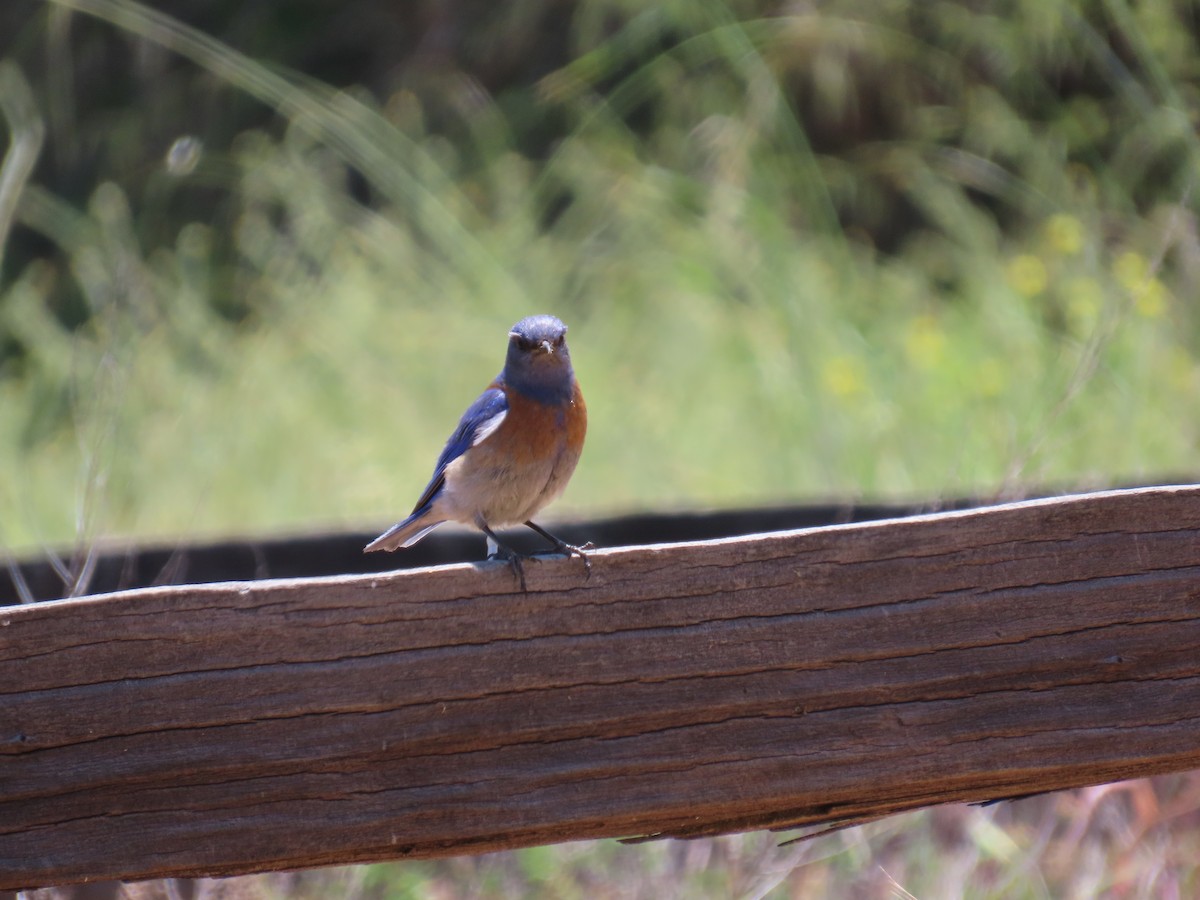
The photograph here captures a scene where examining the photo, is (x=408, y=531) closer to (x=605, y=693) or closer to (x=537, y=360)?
(x=537, y=360)

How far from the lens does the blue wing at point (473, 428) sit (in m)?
2.76

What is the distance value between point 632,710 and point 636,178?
4029 mm

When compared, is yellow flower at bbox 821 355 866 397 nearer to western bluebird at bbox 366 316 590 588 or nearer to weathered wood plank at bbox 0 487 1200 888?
western bluebird at bbox 366 316 590 588

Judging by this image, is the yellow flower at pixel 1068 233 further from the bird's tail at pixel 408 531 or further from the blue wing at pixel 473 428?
the bird's tail at pixel 408 531

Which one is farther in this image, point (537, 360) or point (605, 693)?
point (537, 360)

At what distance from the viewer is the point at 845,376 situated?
438cm

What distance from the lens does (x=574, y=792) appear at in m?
1.45

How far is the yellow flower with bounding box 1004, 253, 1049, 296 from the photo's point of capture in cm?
464

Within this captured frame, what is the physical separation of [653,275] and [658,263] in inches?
2.2

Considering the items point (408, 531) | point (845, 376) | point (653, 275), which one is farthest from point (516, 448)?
point (653, 275)

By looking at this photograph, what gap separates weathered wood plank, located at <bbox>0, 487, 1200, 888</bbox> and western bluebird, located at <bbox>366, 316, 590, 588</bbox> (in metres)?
1.15

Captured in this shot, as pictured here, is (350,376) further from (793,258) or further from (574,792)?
(574,792)

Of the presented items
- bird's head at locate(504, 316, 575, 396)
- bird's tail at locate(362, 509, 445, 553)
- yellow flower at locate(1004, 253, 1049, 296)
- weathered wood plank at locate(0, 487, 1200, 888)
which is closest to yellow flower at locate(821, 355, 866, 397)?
yellow flower at locate(1004, 253, 1049, 296)

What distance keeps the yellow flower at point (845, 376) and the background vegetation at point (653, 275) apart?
0.05 ft
